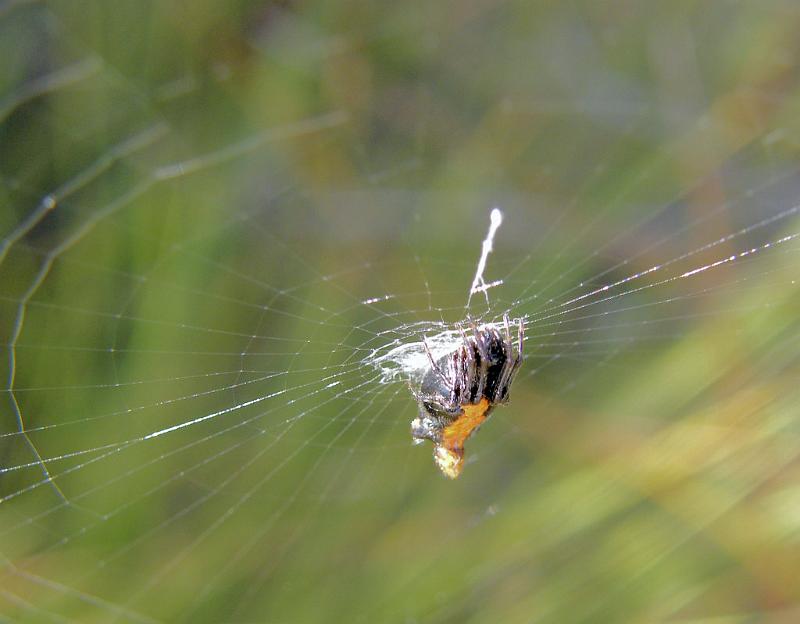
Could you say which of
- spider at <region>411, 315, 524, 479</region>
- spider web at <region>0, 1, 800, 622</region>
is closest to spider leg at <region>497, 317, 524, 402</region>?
spider at <region>411, 315, 524, 479</region>

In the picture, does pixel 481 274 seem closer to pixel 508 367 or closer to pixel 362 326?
pixel 362 326

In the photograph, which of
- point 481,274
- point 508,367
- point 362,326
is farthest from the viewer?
point 481,274

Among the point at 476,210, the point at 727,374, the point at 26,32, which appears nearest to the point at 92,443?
the point at 26,32

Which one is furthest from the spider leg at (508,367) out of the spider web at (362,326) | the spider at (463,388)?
the spider web at (362,326)

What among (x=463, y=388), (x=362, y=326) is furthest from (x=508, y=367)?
(x=362, y=326)

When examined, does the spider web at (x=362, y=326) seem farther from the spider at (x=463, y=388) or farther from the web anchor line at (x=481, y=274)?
the spider at (x=463, y=388)
